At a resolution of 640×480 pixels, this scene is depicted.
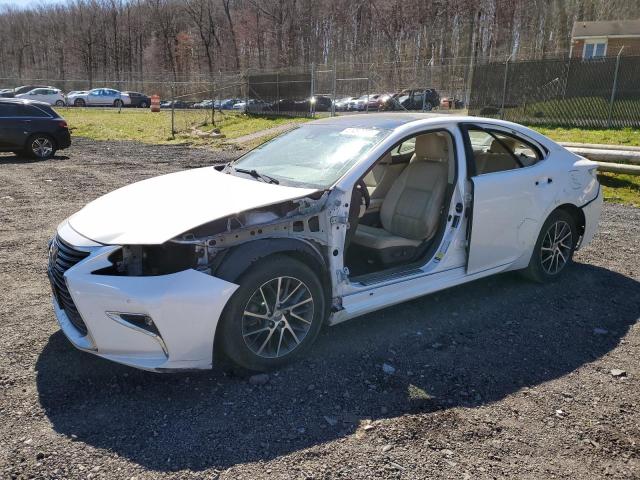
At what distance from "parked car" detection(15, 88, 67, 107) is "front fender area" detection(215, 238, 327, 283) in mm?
40193

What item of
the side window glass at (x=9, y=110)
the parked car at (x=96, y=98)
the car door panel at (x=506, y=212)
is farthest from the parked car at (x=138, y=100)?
the car door panel at (x=506, y=212)

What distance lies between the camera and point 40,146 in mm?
13938

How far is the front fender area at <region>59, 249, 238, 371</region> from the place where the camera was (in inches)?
113

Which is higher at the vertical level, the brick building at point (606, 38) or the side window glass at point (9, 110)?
the brick building at point (606, 38)

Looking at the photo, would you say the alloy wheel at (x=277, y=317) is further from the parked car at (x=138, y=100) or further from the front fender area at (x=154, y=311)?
the parked car at (x=138, y=100)

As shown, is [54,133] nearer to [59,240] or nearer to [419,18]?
[59,240]

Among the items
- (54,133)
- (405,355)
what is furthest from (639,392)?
(54,133)

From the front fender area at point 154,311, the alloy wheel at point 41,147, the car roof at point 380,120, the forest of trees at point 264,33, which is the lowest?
the alloy wheel at point 41,147

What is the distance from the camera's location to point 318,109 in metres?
26.7

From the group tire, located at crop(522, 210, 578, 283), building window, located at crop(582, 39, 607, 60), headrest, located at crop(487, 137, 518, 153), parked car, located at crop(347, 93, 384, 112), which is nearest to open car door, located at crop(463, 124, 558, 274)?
headrest, located at crop(487, 137, 518, 153)

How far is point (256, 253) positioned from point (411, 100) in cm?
2600

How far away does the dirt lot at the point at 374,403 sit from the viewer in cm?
258

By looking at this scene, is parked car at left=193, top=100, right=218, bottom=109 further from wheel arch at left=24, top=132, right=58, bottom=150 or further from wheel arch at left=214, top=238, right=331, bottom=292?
wheel arch at left=214, top=238, right=331, bottom=292

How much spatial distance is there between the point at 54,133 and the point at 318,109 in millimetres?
14996
